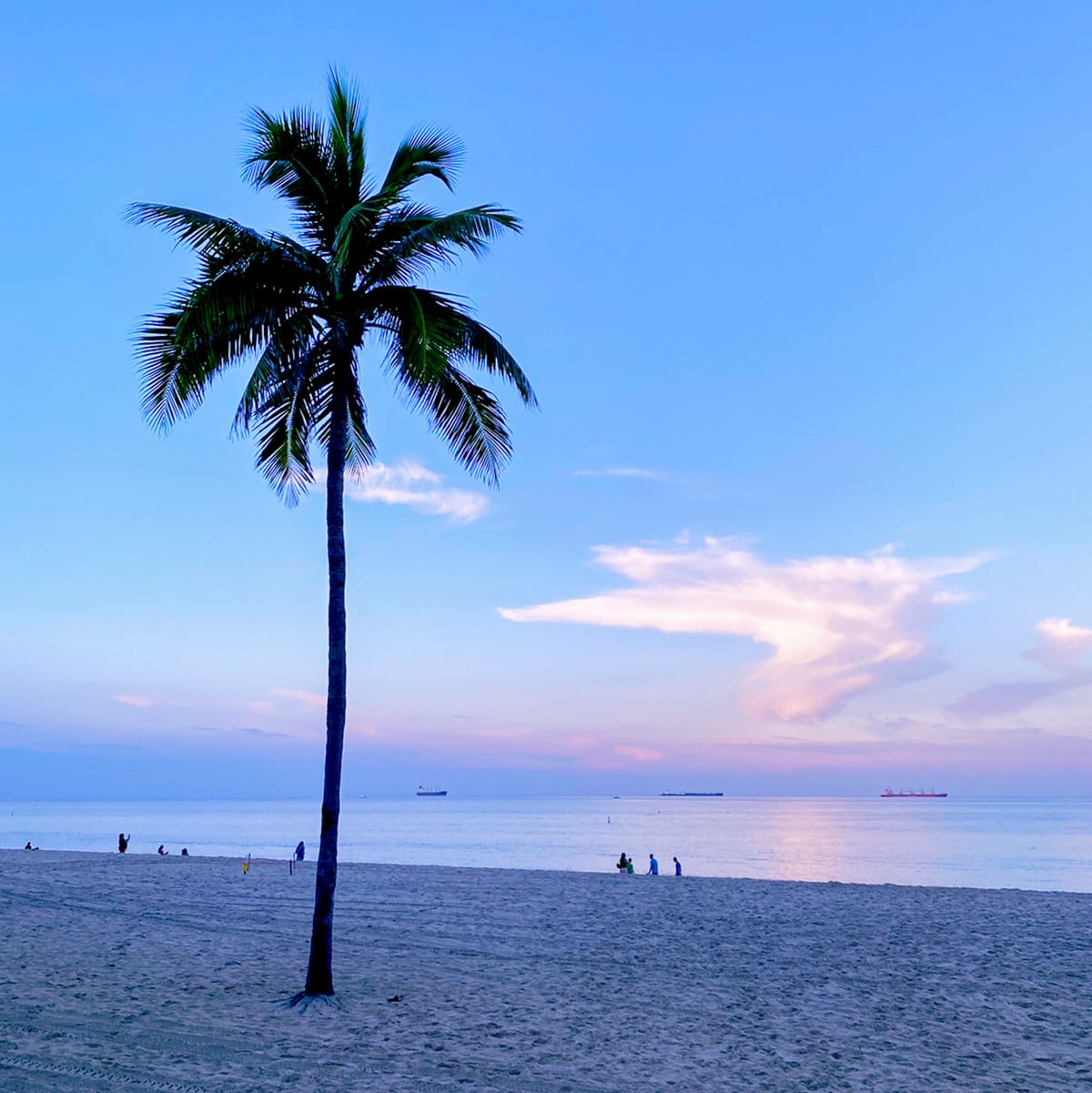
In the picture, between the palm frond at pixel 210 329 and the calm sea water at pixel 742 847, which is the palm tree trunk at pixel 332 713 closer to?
the palm frond at pixel 210 329

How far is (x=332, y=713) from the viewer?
10.6 metres

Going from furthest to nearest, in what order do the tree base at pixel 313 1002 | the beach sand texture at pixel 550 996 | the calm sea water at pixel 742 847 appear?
the calm sea water at pixel 742 847 < the tree base at pixel 313 1002 < the beach sand texture at pixel 550 996

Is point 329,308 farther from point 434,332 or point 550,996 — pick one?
point 550,996

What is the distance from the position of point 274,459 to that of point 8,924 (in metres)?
10.5

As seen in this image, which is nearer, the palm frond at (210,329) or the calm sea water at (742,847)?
the palm frond at (210,329)

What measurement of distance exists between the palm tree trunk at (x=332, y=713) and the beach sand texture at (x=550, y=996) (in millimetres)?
636

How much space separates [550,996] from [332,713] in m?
4.57

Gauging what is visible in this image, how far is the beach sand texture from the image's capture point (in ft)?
26.8

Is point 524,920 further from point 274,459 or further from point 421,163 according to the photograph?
point 421,163

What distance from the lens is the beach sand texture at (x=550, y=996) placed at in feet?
26.8

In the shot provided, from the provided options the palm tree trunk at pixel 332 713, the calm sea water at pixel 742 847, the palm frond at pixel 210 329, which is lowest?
the calm sea water at pixel 742 847

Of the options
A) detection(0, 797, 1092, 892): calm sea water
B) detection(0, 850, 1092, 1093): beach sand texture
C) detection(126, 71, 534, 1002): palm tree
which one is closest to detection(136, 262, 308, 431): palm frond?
detection(126, 71, 534, 1002): palm tree

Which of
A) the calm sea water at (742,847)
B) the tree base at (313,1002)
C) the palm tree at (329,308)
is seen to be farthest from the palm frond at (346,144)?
the calm sea water at (742,847)

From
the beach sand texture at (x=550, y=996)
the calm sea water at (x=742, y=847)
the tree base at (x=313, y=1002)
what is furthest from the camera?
the calm sea water at (x=742, y=847)
